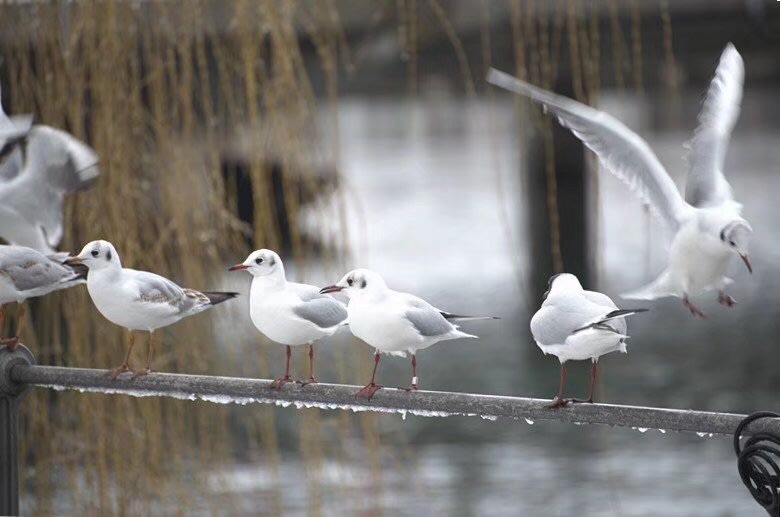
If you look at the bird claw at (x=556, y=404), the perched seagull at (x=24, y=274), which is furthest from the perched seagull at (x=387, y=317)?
the perched seagull at (x=24, y=274)

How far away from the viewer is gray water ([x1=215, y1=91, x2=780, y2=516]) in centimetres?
468

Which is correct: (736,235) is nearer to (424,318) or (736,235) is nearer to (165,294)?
(424,318)

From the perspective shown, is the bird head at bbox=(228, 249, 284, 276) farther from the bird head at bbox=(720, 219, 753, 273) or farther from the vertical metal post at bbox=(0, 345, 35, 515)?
the bird head at bbox=(720, 219, 753, 273)

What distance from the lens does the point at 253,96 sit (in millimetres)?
2299

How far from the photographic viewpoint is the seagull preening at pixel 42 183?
2.10 metres

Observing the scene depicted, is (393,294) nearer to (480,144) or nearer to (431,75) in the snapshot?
(431,75)

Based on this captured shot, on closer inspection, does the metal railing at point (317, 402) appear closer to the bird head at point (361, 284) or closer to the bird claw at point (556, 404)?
the bird claw at point (556, 404)

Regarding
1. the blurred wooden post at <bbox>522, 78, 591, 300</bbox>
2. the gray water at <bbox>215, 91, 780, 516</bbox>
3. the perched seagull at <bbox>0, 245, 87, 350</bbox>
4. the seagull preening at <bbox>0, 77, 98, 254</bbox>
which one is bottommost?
the gray water at <bbox>215, 91, 780, 516</bbox>

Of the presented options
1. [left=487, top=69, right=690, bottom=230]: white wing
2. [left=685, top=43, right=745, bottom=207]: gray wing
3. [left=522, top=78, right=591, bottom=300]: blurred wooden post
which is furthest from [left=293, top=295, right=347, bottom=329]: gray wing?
[left=522, top=78, right=591, bottom=300]: blurred wooden post

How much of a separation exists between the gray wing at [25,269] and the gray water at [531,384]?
1.93 ft

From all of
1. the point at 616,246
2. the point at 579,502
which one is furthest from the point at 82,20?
the point at 616,246

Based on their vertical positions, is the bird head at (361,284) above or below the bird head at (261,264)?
below

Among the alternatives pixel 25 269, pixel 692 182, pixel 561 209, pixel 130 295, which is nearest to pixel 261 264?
pixel 130 295

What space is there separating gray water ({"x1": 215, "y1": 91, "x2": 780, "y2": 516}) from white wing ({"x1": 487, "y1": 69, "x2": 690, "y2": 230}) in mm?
212
